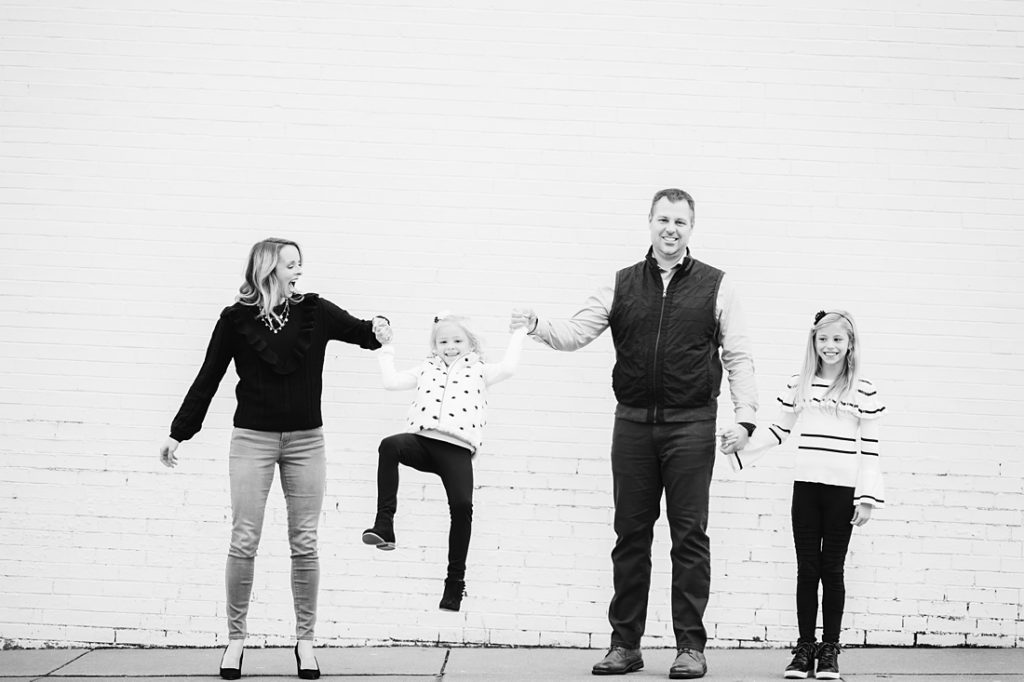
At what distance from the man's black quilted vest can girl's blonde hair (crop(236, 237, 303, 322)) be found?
5.25 ft

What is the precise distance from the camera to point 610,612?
5.47m

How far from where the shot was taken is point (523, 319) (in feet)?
17.3

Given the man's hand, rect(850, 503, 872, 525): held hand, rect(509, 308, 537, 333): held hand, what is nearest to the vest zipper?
the man's hand

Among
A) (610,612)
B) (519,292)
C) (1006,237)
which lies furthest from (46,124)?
(1006,237)

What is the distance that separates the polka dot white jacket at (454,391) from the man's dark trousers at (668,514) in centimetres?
63

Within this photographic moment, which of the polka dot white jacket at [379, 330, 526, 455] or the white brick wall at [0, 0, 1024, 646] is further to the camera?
the white brick wall at [0, 0, 1024, 646]

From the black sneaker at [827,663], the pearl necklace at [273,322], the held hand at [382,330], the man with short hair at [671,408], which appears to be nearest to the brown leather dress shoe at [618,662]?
the man with short hair at [671,408]

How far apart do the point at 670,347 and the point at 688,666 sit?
4.65ft

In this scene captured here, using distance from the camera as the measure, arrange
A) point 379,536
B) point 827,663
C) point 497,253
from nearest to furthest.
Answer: point 379,536 → point 827,663 → point 497,253

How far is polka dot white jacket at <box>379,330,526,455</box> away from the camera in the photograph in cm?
530

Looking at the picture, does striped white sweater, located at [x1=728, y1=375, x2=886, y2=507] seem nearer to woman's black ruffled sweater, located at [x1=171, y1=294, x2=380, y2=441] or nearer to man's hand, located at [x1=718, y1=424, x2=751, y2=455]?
man's hand, located at [x1=718, y1=424, x2=751, y2=455]

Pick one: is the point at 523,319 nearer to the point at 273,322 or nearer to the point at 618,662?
the point at 273,322

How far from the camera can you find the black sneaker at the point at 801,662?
5.34 m

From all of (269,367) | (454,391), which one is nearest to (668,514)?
(454,391)
